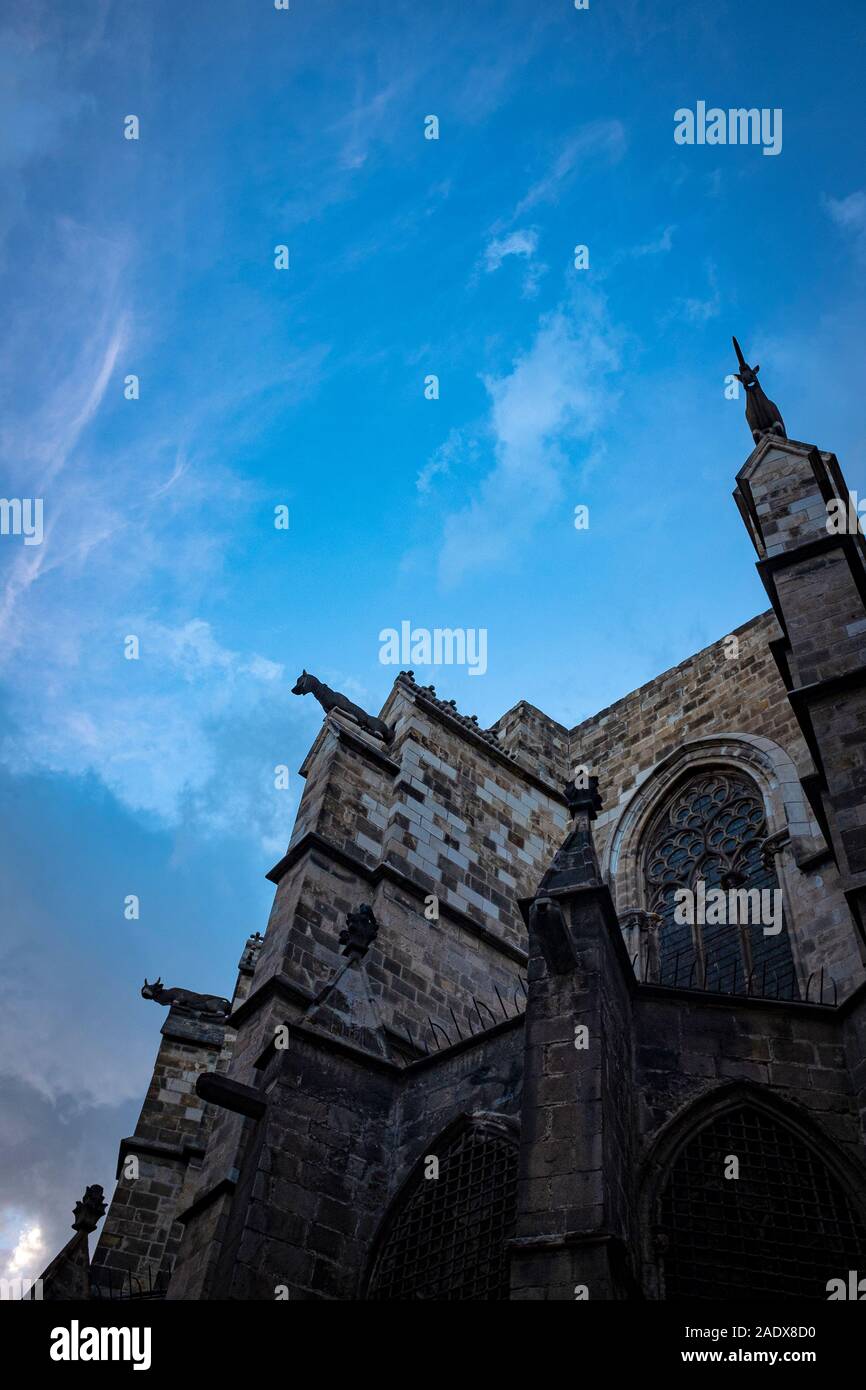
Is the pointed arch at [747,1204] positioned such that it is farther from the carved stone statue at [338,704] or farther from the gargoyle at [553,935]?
the carved stone statue at [338,704]

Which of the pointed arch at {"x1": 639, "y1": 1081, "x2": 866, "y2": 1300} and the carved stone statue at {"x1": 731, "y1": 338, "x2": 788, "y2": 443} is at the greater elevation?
the carved stone statue at {"x1": 731, "y1": 338, "x2": 788, "y2": 443}

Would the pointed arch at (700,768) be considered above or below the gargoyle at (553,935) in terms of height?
above

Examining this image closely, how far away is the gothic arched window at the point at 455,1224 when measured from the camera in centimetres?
756

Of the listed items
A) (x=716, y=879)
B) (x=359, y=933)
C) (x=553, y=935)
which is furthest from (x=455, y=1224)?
(x=716, y=879)

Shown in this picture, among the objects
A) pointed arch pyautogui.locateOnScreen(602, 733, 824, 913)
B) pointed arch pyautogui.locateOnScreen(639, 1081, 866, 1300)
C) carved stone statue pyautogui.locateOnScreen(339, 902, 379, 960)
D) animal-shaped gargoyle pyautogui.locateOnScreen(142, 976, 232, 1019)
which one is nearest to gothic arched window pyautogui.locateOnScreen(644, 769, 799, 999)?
pointed arch pyautogui.locateOnScreen(602, 733, 824, 913)

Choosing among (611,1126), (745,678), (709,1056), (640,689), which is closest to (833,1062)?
(709,1056)

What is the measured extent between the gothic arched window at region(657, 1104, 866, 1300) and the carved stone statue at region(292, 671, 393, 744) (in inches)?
307

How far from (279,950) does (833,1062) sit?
532 cm

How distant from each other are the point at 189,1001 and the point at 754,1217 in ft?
36.1

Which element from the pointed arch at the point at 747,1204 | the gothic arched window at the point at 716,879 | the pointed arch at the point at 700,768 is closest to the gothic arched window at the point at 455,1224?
the pointed arch at the point at 747,1204

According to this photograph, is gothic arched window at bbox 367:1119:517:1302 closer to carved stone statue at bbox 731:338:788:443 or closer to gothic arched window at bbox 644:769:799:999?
gothic arched window at bbox 644:769:799:999

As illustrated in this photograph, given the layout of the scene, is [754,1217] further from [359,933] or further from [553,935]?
[359,933]

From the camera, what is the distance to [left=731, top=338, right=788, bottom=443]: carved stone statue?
11.7 meters
